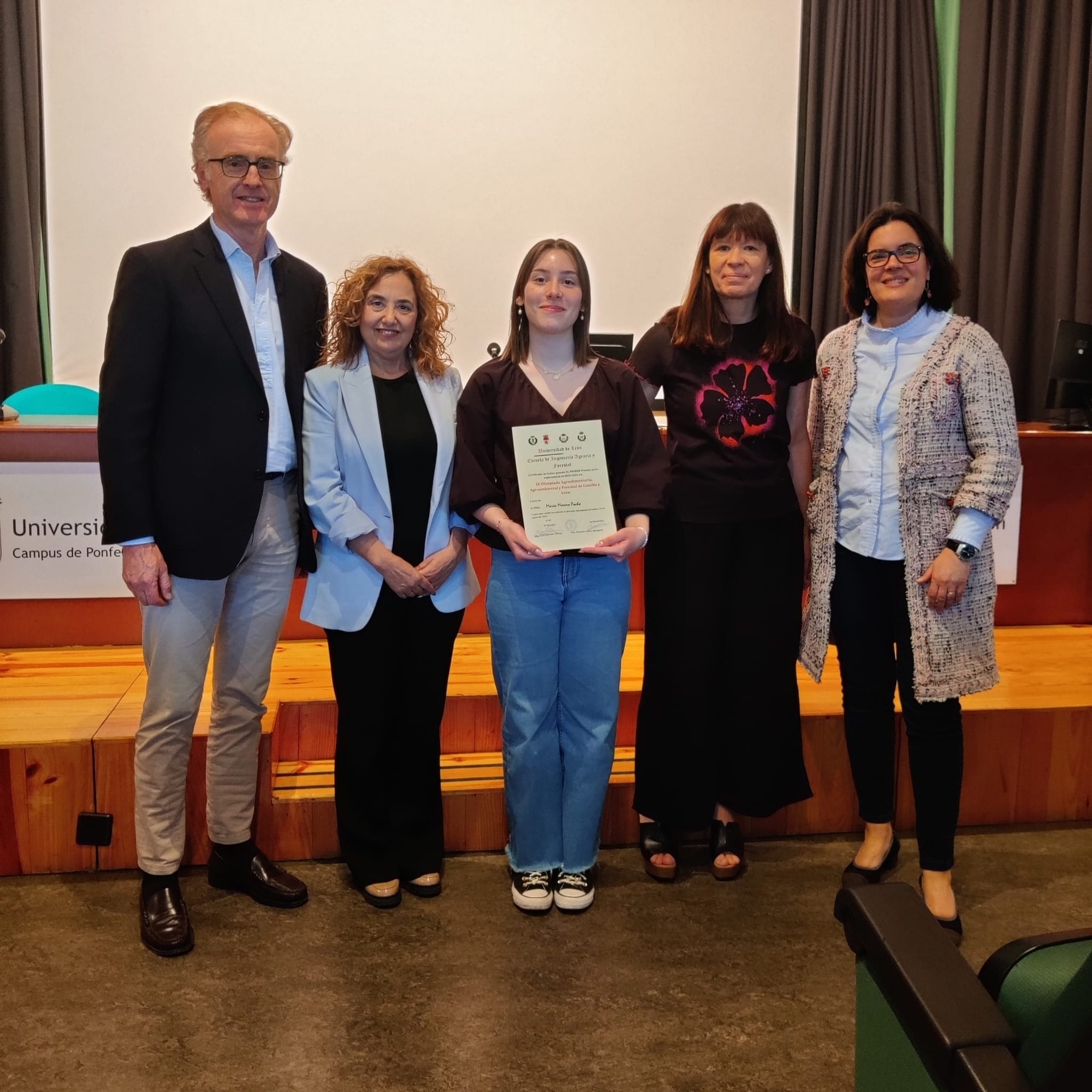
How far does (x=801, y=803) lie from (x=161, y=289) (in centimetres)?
194

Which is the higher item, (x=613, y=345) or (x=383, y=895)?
(x=613, y=345)

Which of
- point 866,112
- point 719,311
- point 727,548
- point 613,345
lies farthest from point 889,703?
point 866,112

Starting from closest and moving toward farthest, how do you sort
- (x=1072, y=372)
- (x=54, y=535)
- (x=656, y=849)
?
(x=656, y=849) < (x=54, y=535) < (x=1072, y=372)

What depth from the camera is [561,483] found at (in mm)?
2125

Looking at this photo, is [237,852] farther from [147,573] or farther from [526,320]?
[526,320]

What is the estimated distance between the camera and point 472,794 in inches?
100

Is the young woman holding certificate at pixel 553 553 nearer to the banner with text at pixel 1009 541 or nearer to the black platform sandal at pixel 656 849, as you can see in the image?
the black platform sandal at pixel 656 849

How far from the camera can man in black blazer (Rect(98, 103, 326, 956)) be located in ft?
6.42

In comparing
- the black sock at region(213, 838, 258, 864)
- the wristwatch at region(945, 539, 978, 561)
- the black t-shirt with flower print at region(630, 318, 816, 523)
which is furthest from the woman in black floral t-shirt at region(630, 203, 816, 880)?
the black sock at region(213, 838, 258, 864)

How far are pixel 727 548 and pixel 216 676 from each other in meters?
1.13

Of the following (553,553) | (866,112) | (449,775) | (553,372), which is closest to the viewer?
(553,553)

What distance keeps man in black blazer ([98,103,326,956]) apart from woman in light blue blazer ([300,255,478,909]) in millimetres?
84

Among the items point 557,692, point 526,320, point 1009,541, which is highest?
point 526,320

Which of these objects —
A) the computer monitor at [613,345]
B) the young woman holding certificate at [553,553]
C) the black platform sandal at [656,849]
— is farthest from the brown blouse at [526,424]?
the computer monitor at [613,345]
